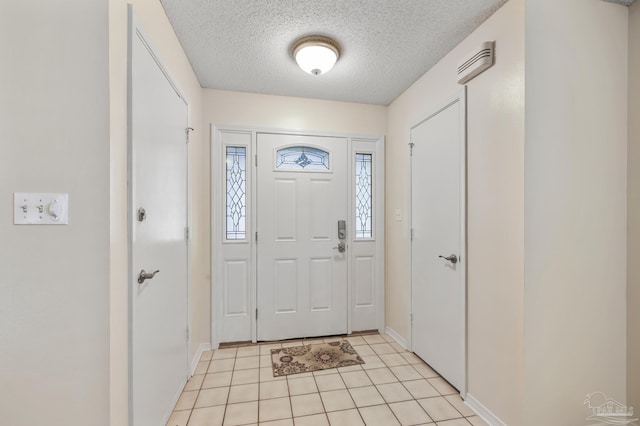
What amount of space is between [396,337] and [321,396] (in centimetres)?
121

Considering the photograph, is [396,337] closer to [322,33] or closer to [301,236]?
[301,236]

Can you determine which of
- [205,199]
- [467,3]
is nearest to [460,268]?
[467,3]

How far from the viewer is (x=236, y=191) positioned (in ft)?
9.28

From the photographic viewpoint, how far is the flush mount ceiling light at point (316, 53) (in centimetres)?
196

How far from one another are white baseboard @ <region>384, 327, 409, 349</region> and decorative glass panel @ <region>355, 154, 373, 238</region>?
1023mm

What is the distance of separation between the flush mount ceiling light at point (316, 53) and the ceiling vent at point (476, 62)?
88cm

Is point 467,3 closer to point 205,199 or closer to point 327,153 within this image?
point 327,153

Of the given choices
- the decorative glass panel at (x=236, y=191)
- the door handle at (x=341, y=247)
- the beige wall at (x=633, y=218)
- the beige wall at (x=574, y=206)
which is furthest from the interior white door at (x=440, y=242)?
the decorative glass panel at (x=236, y=191)
